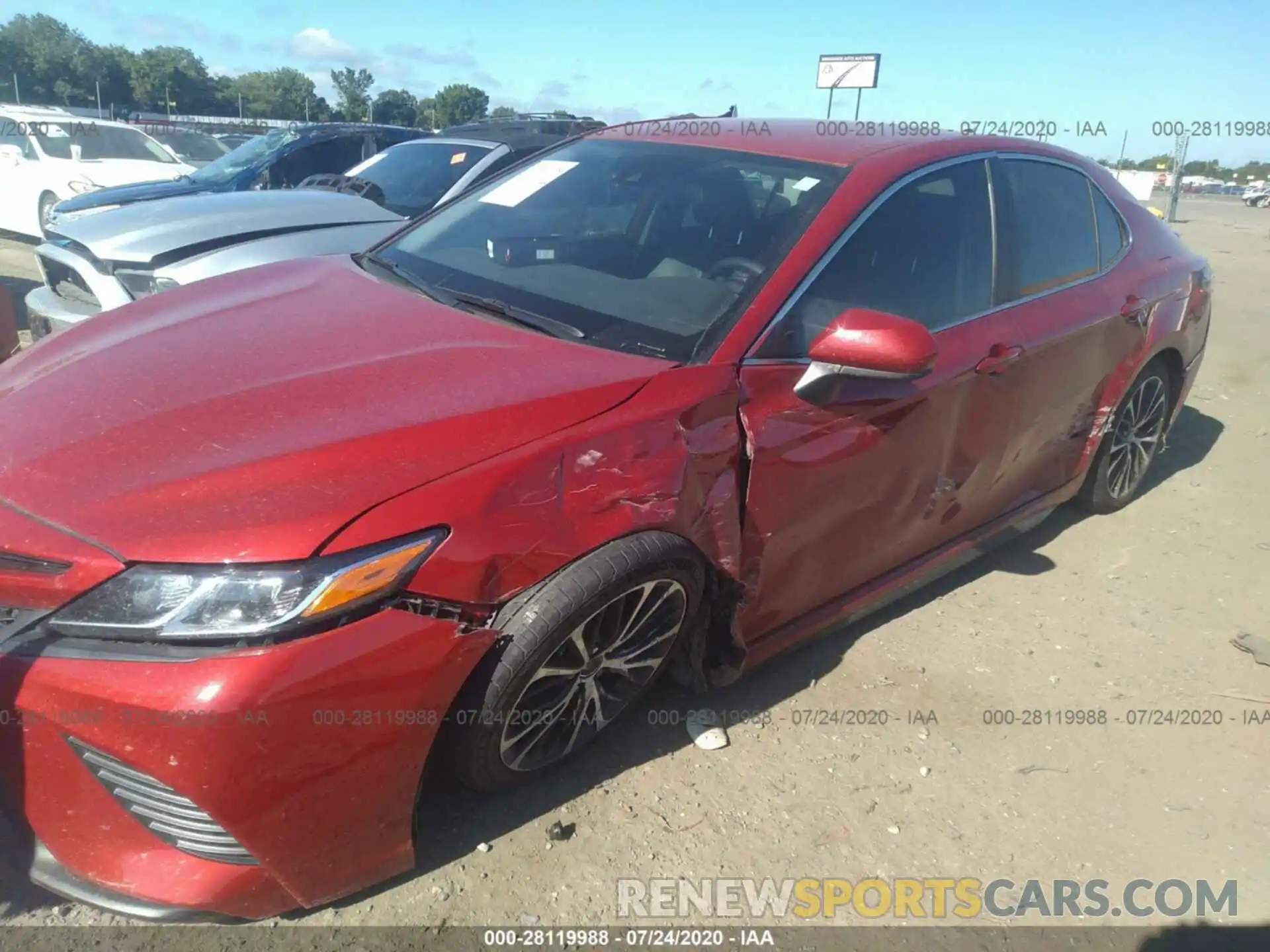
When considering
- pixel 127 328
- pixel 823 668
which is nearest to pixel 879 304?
pixel 823 668

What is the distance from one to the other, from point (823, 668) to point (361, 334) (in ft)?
6.07

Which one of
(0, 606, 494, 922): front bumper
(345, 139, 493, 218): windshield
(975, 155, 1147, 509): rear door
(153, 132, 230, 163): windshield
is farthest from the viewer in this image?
(153, 132, 230, 163): windshield

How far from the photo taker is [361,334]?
94.7 inches

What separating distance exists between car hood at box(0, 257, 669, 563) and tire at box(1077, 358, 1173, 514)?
2776 mm

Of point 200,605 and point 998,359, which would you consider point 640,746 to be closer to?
point 200,605

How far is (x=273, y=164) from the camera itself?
8664 mm

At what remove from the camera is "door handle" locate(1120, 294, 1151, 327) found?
3687 millimetres

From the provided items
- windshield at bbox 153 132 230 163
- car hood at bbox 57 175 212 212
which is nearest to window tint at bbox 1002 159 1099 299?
car hood at bbox 57 175 212 212

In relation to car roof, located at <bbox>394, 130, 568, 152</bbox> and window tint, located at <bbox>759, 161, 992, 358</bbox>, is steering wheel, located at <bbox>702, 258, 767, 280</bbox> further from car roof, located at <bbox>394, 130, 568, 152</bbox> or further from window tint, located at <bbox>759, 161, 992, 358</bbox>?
car roof, located at <bbox>394, 130, 568, 152</bbox>

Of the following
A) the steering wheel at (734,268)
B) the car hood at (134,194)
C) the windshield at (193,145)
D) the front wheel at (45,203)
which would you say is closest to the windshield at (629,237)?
the steering wheel at (734,268)

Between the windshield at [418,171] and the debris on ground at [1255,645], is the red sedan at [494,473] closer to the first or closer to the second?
the debris on ground at [1255,645]

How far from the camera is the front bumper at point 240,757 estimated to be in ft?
5.43

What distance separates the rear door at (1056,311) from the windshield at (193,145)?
15976mm

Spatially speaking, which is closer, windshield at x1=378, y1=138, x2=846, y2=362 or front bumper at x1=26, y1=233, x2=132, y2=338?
windshield at x1=378, y1=138, x2=846, y2=362
